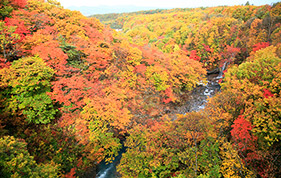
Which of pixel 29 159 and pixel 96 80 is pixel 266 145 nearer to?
pixel 29 159

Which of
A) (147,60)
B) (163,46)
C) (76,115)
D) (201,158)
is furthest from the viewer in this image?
(163,46)

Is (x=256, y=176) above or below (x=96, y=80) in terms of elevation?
below

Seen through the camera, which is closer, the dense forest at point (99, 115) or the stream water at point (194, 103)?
the dense forest at point (99, 115)

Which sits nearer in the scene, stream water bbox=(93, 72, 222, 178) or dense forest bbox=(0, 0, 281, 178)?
dense forest bbox=(0, 0, 281, 178)

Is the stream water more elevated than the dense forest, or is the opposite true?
the dense forest

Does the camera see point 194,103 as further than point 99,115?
Yes

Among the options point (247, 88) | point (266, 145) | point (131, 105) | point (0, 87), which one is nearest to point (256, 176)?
point (266, 145)

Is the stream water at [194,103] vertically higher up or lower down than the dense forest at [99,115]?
lower down

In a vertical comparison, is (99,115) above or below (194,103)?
above
